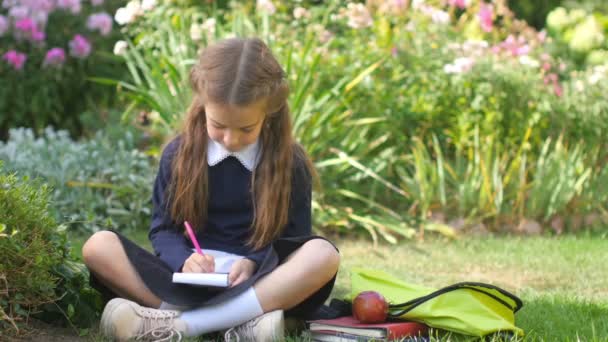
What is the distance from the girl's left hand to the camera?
304 centimetres

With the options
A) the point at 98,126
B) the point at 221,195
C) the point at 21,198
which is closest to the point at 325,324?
the point at 221,195

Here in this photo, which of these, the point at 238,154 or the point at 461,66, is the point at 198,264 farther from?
the point at 461,66

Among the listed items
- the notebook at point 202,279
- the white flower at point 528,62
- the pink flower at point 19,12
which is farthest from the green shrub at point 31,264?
the pink flower at point 19,12

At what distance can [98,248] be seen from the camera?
304 cm

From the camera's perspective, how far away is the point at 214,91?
304 centimetres

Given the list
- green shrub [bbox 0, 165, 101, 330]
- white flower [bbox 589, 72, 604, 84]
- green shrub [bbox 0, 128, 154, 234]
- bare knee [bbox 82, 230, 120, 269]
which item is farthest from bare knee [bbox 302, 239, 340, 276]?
white flower [bbox 589, 72, 604, 84]

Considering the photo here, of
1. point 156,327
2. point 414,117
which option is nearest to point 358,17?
point 414,117

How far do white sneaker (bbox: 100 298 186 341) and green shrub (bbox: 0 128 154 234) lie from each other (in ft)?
7.15

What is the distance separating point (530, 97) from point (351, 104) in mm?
1057

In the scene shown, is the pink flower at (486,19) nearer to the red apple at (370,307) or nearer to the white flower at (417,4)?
the white flower at (417,4)

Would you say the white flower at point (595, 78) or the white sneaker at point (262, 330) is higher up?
the white sneaker at point (262, 330)

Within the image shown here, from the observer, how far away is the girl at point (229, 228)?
3000mm

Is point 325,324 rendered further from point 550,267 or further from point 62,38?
point 62,38

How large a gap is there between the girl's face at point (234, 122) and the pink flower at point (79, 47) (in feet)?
12.9
